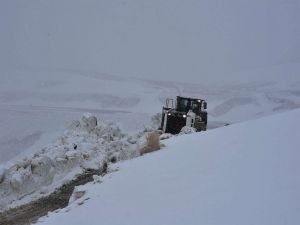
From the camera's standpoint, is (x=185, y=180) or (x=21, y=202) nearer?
(x=185, y=180)

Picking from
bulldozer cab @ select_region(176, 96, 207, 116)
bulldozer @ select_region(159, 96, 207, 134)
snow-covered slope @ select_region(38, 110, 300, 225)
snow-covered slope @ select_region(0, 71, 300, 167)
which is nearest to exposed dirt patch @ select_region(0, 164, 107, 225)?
snow-covered slope @ select_region(38, 110, 300, 225)

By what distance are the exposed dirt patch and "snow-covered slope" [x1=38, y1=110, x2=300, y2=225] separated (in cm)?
110

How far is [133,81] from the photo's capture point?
2917 cm

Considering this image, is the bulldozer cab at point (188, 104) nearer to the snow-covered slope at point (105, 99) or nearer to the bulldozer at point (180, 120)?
the bulldozer at point (180, 120)

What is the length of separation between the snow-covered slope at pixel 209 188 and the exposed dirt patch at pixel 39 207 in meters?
1.10

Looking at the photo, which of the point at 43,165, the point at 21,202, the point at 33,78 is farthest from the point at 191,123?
the point at 33,78

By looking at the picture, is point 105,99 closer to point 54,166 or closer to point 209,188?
point 54,166

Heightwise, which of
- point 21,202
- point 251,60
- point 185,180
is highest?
point 251,60

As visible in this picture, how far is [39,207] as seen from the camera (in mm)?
7102

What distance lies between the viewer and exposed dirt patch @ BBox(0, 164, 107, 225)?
6.42 meters

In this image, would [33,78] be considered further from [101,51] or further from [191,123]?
[191,123]

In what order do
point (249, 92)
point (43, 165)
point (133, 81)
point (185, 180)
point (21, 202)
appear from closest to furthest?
point (185, 180) → point (21, 202) → point (43, 165) → point (249, 92) → point (133, 81)

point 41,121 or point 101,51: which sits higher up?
point 101,51

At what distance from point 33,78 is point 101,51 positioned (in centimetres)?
570
